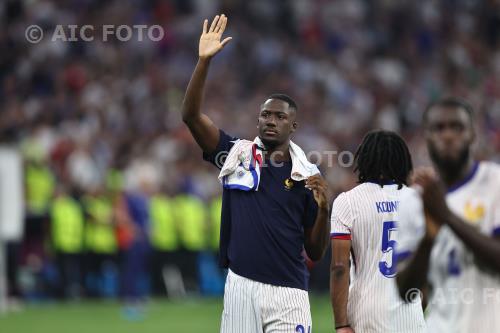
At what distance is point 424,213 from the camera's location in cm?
483

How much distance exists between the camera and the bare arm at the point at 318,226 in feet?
23.1

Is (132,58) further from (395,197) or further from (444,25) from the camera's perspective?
(395,197)

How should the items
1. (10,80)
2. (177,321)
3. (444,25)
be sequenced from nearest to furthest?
(177,321)
(10,80)
(444,25)

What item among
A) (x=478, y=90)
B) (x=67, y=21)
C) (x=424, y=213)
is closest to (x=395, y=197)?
(x=424, y=213)

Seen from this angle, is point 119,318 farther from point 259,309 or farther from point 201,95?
point 201,95

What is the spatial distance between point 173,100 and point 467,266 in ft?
58.3

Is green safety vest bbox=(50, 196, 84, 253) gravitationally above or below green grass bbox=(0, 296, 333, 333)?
above

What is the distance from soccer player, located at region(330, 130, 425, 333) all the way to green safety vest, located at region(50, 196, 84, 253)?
11668mm

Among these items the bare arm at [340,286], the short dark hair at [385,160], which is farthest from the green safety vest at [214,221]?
the bare arm at [340,286]

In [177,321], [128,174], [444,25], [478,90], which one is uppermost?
[444,25]

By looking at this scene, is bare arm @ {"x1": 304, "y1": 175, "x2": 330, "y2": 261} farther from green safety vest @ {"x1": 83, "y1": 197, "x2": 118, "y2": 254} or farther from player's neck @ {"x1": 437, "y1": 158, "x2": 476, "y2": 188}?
green safety vest @ {"x1": 83, "y1": 197, "x2": 118, "y2": 254}

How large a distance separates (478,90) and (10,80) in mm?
10711

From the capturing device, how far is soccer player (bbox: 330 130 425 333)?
662cm

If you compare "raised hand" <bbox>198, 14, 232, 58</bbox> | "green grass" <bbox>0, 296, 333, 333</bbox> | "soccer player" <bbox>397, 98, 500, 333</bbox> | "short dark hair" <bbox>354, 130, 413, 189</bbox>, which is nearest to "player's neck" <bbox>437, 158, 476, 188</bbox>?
"soccer player" <bbox>397, 98, 500, 333</bbox>
